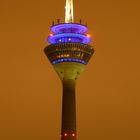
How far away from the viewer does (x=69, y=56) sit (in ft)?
290

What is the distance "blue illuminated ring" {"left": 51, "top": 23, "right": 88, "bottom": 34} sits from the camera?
293ft

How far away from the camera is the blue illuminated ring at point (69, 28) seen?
8944 centimetres

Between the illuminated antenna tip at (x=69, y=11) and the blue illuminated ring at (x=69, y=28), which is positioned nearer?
the blue illuminated ring at (x=69, y=28)

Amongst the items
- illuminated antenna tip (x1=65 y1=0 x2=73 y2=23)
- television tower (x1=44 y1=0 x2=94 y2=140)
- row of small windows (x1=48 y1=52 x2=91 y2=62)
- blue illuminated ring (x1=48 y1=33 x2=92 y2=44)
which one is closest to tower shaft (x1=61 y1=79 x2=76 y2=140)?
television tower (x1=44 y1=0 x2=94 y2=140)

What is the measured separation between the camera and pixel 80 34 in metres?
89.8

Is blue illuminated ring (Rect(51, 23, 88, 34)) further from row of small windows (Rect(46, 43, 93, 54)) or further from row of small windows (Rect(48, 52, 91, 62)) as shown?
row of small windows (Rect(48, 52, 91, 62))

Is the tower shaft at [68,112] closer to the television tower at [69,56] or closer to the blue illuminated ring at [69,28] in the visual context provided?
the television tower at [69,56]

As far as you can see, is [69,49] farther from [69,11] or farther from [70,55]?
[69,11]

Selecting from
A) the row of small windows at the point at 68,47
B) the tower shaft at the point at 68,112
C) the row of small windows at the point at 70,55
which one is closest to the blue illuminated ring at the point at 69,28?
the row of small windows at the point at 68,47

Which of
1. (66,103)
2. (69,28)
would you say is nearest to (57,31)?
(69,28)

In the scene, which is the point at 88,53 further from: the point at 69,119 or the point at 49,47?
the point at 69,119

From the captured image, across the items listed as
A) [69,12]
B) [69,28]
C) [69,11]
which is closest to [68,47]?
[69,28]

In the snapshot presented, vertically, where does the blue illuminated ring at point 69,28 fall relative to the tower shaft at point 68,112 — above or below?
above

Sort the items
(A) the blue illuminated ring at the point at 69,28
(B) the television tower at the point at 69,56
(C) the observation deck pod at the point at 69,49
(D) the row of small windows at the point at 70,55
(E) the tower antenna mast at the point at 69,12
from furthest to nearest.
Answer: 1. (E) the tower antenna mast at the point at 69,12
2. (A) the blue illuminated ring at the point at 69,28
3. (D) the row of small windows at the point at 70,55
4. (C) the observation deck pod at the point at 69,49
5. (B) the television tower at the point at 69,56
